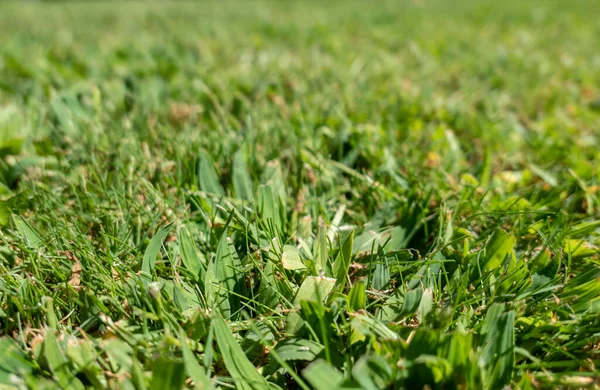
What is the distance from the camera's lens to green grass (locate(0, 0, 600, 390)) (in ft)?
3.26

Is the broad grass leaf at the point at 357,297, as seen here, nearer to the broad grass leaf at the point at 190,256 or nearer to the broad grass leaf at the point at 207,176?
the broad grass leaf at the point at 190,256

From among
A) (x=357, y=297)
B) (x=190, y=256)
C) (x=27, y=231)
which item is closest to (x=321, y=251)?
(x=357, y=297)

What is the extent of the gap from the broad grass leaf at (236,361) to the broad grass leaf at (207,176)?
2.00ft

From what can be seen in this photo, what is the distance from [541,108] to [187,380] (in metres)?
2.08

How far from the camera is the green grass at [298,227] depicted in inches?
39.2

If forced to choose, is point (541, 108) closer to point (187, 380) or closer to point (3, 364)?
point (187, 380)

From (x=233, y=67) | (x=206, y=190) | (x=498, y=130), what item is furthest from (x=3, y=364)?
(x=233, y=67)

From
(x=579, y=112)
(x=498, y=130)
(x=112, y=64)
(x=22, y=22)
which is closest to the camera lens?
(x=498, y=130)

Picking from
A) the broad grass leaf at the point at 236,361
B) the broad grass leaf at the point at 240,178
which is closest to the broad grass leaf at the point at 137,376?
the broad grass leaf at the point at 236,361

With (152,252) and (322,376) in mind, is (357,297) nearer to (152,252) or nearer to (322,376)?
(322,376)

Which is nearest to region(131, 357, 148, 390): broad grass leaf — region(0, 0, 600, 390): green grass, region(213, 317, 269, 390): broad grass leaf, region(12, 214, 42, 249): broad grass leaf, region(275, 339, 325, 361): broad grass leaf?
region(0, 0, 600, 390): green grass

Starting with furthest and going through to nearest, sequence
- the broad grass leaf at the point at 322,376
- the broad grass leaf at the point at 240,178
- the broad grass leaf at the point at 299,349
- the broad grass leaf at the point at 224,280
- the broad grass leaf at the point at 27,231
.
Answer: the broad grass leaf at the point at 240,178, the broad grass leaf at the point at 27,231, the broad grass leaf at the point at 224,280, the broad grass leaf at the point at 299,349, the broad grass leaf at the point at 322,376

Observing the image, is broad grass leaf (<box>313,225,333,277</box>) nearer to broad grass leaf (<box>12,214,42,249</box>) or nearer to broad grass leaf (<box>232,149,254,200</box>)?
broad grass leaf (<box>232,149,254,200</box>)

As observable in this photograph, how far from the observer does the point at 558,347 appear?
1.00m
